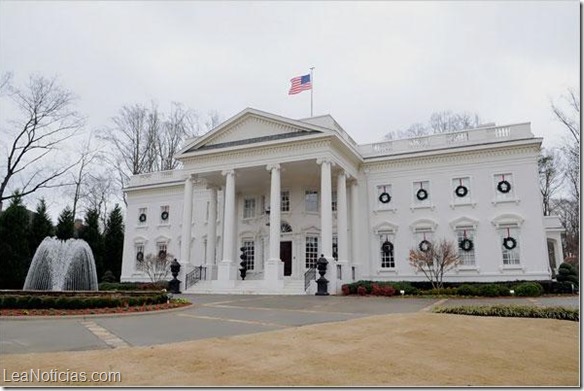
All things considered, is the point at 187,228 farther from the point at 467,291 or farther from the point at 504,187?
the point at 504,187

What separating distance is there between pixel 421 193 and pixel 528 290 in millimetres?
7863

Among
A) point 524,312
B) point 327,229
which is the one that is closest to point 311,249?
point 327,229

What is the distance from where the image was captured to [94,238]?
3431 centimetres

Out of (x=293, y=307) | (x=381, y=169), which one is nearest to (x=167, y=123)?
(x=381, y=169)

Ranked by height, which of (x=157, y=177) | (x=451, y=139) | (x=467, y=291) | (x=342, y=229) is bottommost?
(x=467, y=291)

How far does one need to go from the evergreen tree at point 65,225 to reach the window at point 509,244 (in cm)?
2973

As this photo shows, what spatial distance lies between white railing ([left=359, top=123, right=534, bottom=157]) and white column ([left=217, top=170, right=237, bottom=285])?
8581 millimetres

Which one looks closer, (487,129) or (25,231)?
(487,129)

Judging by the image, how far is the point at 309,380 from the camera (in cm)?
492

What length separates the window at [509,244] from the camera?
22.5 metres

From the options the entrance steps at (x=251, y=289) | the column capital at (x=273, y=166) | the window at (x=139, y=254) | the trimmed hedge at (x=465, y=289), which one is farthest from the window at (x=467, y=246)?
the window at (x=139, y=254)

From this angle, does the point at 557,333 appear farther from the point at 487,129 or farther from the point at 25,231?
the point at 25,231

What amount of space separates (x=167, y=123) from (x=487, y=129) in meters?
29.7

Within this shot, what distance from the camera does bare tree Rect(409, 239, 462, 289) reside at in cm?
2158
